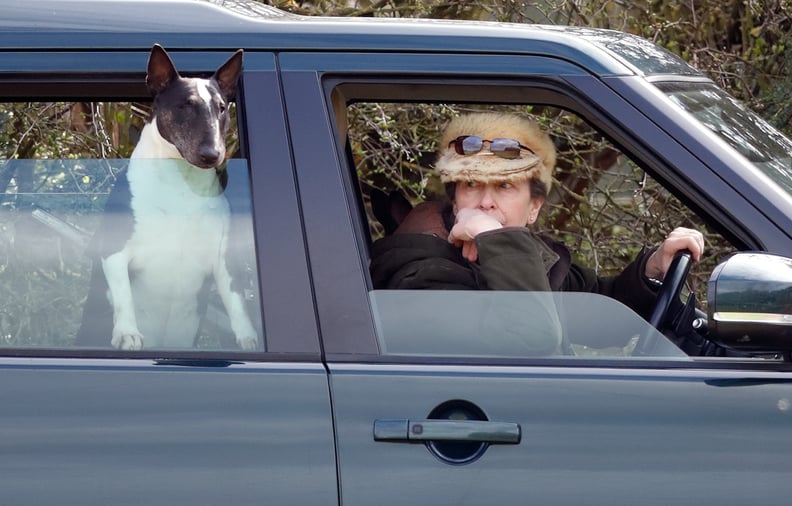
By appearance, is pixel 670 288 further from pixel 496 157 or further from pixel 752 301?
pixel 752 301

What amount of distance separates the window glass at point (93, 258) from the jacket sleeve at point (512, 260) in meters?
0.53

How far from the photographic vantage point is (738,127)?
2510 mm

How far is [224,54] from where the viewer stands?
2.32 meters

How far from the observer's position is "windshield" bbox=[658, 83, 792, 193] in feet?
7.72

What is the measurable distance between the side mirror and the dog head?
101cm

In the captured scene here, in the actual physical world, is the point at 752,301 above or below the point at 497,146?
below

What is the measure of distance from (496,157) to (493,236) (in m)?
0.30

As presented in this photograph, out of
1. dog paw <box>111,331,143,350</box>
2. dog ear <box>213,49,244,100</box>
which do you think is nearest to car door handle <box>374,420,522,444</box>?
dog paw <box>111,331,143,350</box>

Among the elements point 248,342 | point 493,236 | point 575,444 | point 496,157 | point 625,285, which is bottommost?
point 575,444

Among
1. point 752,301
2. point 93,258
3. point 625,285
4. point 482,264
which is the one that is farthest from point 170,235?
point 625,285

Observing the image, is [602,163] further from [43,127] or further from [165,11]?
[165,11]

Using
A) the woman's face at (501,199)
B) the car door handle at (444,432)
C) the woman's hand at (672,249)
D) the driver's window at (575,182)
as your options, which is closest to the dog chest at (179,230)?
the car door handle at (444,432)

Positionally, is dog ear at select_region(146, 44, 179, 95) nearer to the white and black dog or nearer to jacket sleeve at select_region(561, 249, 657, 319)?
the white and black dog

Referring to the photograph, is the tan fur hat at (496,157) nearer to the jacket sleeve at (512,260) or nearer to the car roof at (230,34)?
the jacket sleeve at (512,260)
